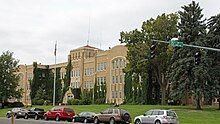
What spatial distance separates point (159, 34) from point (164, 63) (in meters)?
4.73

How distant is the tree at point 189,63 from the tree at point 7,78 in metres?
43.3

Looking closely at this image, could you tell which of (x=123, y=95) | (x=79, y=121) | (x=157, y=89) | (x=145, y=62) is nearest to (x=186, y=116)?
(x=79, y=121)

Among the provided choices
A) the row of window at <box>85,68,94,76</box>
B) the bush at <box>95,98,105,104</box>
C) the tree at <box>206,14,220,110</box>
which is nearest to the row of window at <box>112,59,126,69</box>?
the bush at <box>95,98,105,104</box>

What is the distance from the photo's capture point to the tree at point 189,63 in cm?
5494

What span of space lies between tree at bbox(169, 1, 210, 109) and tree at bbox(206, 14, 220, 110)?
1.07 m

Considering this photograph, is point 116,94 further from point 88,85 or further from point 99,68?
point 88,85

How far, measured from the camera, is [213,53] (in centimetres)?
5828

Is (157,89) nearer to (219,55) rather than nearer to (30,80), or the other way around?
(219,55)

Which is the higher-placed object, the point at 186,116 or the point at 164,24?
the point at 164,24

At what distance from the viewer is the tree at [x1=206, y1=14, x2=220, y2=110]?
2185 inches

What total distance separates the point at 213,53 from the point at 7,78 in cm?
4772

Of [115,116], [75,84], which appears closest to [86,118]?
[115,116]

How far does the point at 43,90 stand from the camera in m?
106

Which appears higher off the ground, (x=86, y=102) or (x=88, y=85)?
(x=88, y=85)
